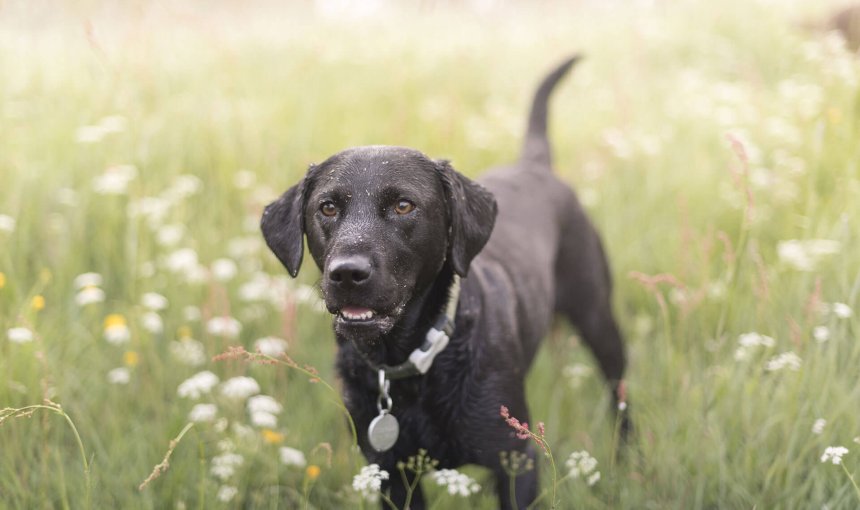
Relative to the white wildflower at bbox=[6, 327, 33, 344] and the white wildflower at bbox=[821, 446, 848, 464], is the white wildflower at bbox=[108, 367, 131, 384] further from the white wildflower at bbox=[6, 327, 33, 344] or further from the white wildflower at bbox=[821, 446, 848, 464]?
the white wildflower at bbox=[821, 446, 848, 464]

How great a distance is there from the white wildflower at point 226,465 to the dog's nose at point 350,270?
2.58ft

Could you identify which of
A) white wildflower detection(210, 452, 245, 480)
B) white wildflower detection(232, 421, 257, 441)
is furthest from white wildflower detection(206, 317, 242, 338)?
white wildflower detection(210, 452, 245, 480)

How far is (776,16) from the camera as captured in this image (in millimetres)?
7473

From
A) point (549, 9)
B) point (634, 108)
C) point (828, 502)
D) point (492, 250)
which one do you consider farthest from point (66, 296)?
point (549, 9)

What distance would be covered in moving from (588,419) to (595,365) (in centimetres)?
54

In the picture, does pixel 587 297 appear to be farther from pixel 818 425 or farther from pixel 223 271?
pixel 223 271

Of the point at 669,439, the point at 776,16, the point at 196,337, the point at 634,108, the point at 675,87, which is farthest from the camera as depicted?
the point at 776,16

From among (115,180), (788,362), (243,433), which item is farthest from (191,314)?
(788,362)

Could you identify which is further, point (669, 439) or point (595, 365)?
point (595, 365)

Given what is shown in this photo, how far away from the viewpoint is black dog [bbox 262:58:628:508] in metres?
2.14

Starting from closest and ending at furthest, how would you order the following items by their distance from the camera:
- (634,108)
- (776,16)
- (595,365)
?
1. (595,365)
2. (634,108)
3. (776,16)

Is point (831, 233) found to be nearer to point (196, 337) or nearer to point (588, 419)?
point (588, 419)

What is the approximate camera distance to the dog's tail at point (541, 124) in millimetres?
3736

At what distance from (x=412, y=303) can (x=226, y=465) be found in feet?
2.73
